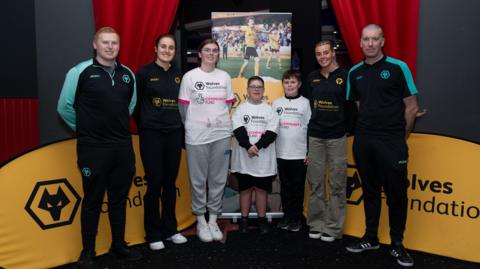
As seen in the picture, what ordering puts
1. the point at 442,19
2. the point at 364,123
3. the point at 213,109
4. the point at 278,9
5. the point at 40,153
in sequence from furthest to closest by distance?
the point at 278,9 → the point at 442,19 → the point at 213,109 → the point at 364,123 → the point at 40,153

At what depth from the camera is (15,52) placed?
324cm

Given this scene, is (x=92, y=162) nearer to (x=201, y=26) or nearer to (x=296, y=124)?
(x=296, y=124)

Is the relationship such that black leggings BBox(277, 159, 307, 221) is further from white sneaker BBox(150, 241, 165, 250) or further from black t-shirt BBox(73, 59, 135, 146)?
black t-shirt BBox(73, 59, 135, 146)

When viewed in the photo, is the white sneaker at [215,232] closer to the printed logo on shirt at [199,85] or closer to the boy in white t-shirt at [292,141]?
the boy in white t-shirt at [292,141]

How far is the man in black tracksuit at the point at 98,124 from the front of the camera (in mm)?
2346

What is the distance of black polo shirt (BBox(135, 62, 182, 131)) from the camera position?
266cm

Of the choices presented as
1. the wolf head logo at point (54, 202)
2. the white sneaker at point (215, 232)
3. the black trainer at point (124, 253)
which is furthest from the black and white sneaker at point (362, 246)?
the wolf head logo at point (54, 202)

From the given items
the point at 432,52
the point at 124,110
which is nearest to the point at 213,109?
the point at 124,110

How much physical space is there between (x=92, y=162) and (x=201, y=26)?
179 centimetres

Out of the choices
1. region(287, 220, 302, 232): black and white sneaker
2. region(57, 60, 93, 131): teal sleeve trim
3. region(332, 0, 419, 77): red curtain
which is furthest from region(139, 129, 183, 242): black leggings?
region(332, 0, 419, 77): red curtain

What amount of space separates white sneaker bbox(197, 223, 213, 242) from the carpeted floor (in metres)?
0.04

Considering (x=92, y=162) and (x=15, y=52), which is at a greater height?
(x=15, y=52)

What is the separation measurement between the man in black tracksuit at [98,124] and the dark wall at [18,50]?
3.76 feet

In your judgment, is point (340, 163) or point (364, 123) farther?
point (340, 163)
